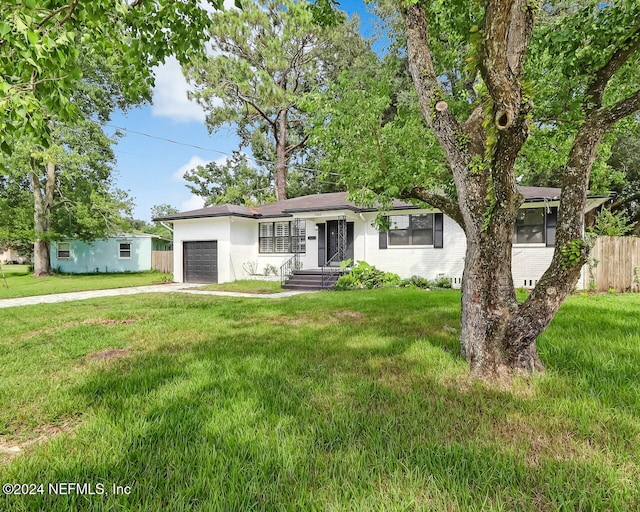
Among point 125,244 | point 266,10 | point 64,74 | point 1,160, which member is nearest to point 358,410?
point 1,160

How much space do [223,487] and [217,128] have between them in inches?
939

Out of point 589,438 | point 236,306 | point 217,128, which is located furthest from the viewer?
point 217,128

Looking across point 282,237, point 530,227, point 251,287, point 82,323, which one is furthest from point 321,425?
point 282,237

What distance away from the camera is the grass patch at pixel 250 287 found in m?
12.5

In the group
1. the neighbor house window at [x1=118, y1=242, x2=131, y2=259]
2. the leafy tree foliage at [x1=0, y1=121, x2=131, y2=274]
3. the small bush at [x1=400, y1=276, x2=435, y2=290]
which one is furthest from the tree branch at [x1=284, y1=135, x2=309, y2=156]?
the small bush at [x1=400, y1=276, x2=435, y2=290]

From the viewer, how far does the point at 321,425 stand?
2494 millimetres

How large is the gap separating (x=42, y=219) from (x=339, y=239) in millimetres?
17523

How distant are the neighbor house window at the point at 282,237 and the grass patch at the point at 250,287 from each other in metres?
1.73

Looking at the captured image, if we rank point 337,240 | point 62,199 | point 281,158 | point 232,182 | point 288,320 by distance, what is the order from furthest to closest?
1. point 232,182
2. point 281,158
3. point 62,199
4. point 337,240
5. point 288,320

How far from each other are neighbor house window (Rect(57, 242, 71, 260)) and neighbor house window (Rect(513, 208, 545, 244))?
26412 millimetres

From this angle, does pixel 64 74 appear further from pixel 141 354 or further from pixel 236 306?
pixel 236 306

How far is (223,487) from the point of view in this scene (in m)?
1.85

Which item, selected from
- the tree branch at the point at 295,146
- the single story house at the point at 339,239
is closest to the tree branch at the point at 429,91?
the single story house at the point at 339,239

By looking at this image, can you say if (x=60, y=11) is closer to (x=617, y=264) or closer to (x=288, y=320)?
(x=288, y=320)
